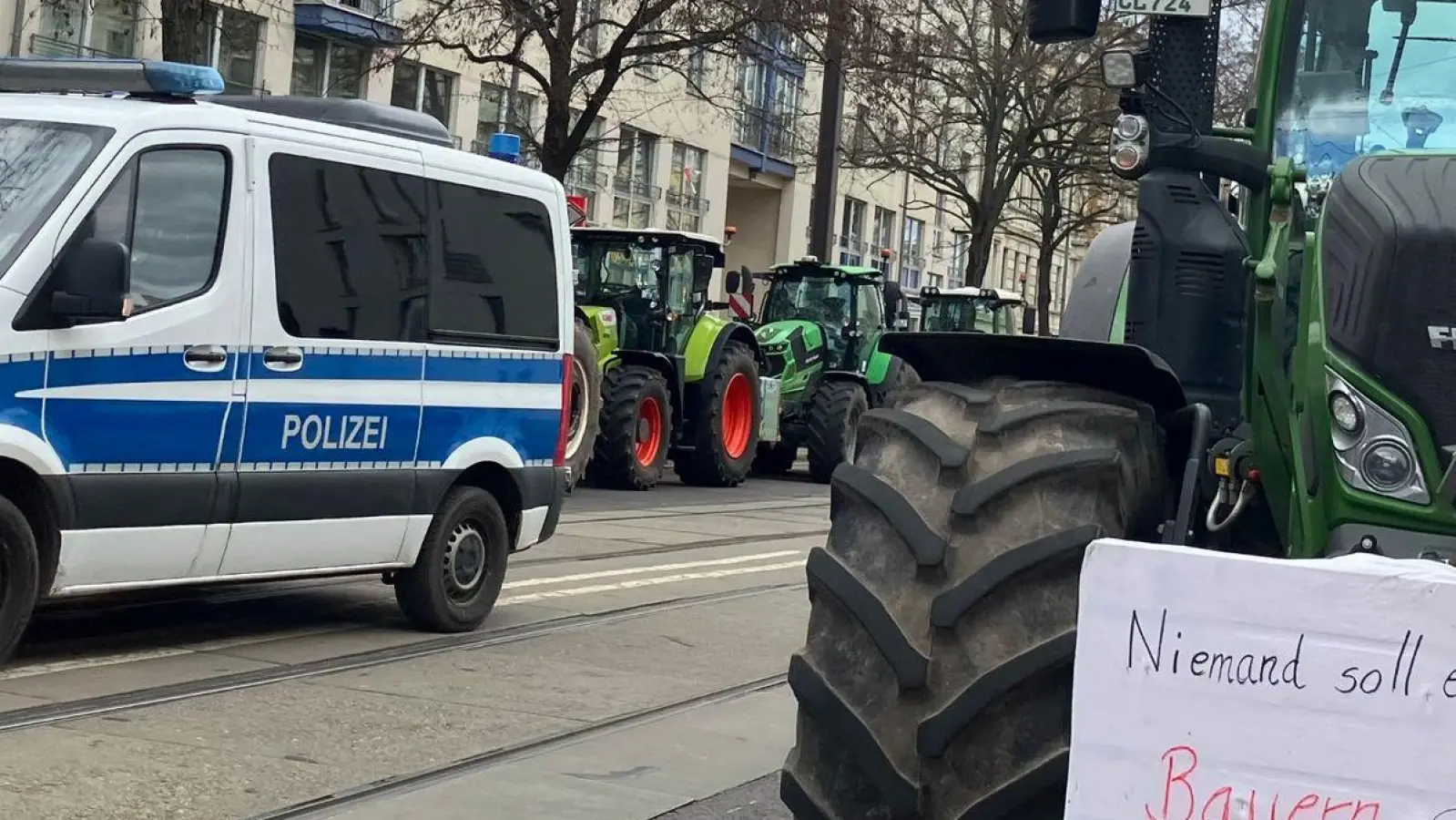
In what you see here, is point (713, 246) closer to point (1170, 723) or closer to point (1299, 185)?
point (1299, 185)

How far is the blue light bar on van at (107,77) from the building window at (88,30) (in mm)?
15717

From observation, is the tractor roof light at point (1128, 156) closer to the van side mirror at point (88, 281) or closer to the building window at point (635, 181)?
the van side mirror at point (88, 281)

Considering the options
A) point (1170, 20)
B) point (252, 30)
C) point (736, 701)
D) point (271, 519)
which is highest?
point (252, 30)

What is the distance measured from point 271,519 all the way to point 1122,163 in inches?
166

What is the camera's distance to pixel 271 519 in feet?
26.9

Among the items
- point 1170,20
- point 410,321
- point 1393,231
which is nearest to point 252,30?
point 410,321

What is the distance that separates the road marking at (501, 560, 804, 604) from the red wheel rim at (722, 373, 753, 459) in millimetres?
7835

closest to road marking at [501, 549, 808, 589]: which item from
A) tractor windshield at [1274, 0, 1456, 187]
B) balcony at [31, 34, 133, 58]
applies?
tractor windshield at [1274, 0, 1456, 187]

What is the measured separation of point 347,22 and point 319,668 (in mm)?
23001

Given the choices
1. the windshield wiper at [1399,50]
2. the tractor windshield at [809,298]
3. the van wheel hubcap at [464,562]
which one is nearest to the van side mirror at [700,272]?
the tractor windshield at [809,298]

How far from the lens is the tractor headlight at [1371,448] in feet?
11.9

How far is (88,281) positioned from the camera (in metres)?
7.22

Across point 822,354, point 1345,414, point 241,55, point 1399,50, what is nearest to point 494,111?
point 241,55

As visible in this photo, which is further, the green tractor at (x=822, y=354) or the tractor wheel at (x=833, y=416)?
the green tractor at (x=822, y=354)
